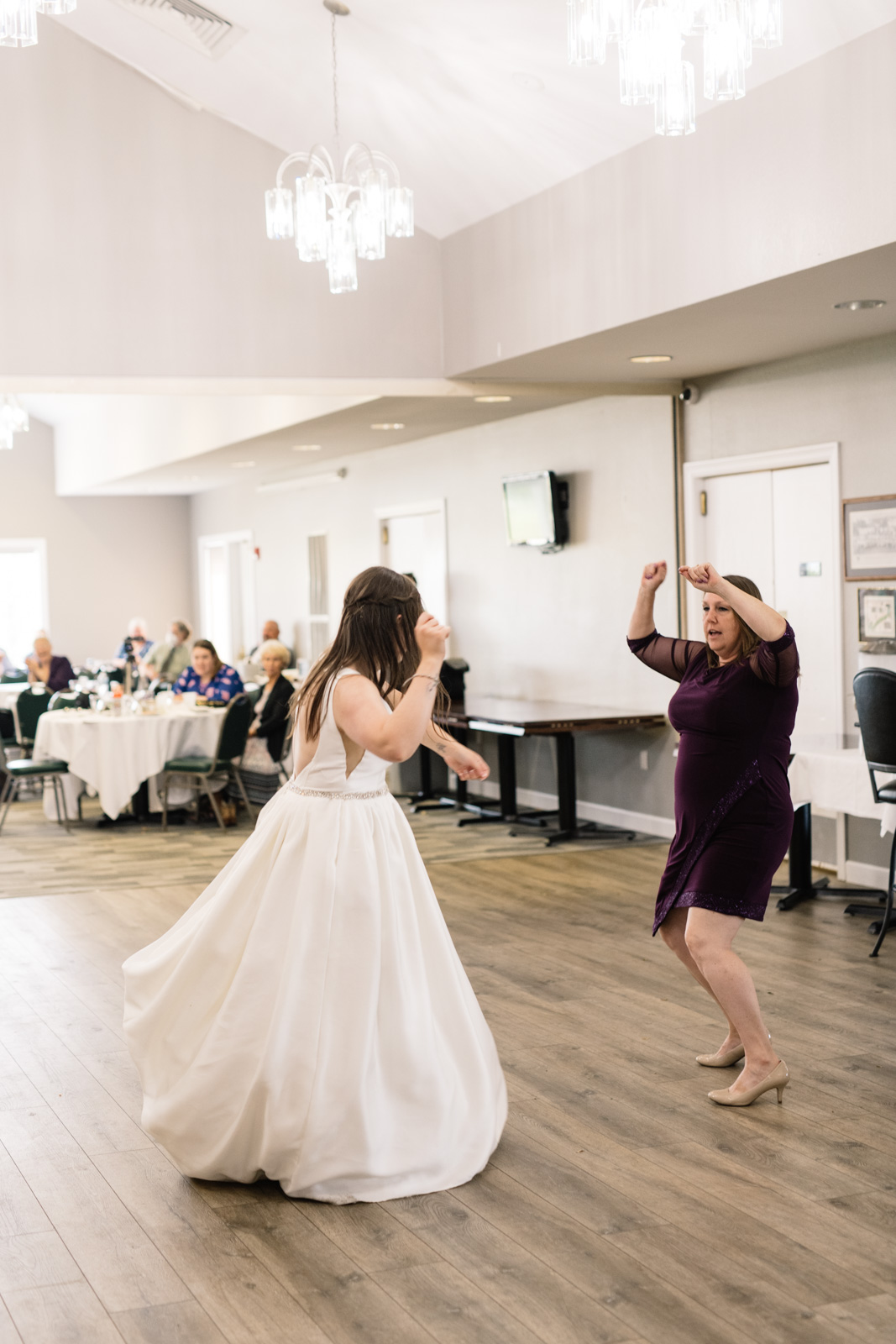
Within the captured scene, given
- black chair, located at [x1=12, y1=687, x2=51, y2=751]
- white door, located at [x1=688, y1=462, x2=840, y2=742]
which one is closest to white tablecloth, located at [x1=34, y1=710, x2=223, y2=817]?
black chair, located at [x1=12, y1=687, x2=51, y2=751]

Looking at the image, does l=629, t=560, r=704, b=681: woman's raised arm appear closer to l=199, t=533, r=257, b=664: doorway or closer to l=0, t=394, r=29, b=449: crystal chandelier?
l=0, t=394, r=29, b=449: crystal chandelier

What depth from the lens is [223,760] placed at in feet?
28.6

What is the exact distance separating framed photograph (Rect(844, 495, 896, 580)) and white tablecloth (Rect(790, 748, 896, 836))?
0.97 m

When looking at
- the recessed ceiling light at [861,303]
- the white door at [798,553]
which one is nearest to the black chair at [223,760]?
the white door at [798,553]

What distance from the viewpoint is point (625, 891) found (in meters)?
6.66

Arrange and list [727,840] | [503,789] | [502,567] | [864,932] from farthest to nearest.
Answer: [502,567] → [503,789] → [864,932] → [727,840]

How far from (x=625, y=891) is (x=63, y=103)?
4.88 m

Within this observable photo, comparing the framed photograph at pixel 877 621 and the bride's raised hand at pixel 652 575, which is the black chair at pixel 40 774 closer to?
the framed photograph at pixel 877 621

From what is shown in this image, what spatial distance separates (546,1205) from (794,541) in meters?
4.79

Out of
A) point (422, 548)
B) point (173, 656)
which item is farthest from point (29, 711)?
point (173, 656)

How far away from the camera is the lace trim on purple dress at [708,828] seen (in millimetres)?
3674

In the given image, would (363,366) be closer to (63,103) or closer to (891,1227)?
(63,103)

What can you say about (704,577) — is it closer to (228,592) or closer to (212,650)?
(212,650)

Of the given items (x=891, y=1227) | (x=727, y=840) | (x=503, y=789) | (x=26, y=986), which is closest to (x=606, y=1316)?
(x=891, y=1227)
